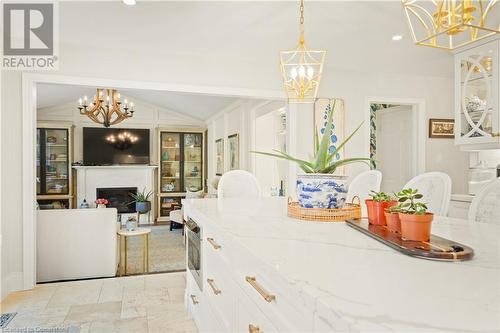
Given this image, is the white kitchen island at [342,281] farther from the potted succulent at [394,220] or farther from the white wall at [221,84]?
the white wall at [221,84]

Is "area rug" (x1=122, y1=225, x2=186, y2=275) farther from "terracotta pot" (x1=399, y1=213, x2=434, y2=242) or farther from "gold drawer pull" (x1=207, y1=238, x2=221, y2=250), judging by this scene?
"terracotta pot" (x1=399, y1=213, x2=434, y2=242)

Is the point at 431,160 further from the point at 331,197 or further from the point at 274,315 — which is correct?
the point at 274,315

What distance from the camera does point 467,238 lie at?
4.06 ft

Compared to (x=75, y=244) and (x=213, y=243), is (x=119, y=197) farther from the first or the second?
(x=213, y=243)

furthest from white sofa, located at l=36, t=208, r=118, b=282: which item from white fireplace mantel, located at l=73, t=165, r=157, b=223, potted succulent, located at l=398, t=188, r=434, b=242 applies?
white fireplace mantel, located at l=73, t=165, r=157, b=223

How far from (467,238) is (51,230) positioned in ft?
11.8

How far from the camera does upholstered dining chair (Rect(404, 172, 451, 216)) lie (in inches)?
79.7

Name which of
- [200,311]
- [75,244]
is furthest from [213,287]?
[75,244]

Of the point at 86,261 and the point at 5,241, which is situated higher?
the point at 5,241

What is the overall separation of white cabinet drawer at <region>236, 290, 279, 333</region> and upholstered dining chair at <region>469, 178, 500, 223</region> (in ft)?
4.36

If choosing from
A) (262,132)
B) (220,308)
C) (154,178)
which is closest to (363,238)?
(220,308)

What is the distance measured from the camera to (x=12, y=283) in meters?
3.09

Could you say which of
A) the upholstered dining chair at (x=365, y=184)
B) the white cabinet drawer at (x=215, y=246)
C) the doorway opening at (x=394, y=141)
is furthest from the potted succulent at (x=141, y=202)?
the white cabinet drawer at (x=215, y=246)

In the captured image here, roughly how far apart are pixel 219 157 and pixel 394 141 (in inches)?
142
